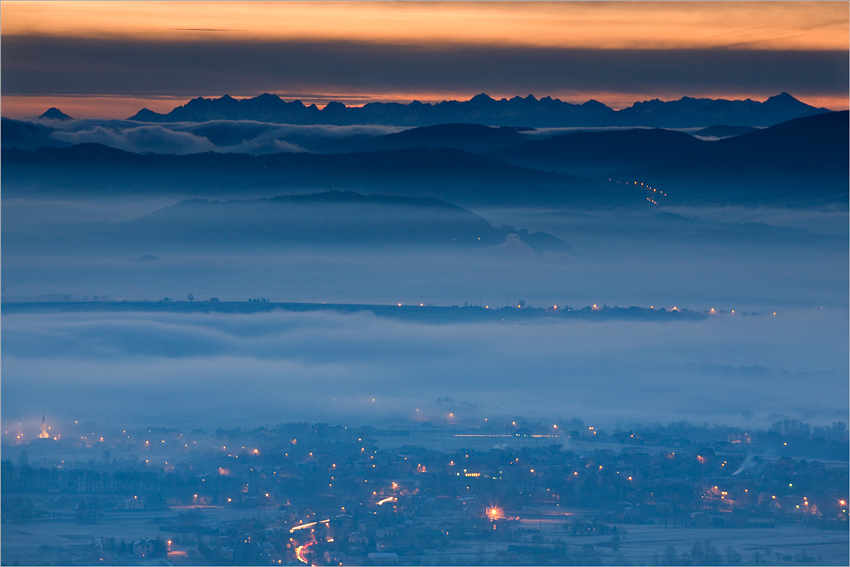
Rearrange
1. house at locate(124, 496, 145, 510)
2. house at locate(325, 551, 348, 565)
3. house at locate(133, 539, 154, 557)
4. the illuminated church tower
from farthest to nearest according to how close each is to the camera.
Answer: the illuminated church tower, house at locate(124, 496, 145, 510), house at locate(133, 539, 154, 557), house at locate(325, 551, 348, 565)

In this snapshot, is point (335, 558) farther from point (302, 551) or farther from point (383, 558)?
point (383, 558)

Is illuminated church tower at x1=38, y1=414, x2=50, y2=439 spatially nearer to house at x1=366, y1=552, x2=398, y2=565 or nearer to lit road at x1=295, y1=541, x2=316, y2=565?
lit road at x1=295, y1=541, x2=316, y2=565

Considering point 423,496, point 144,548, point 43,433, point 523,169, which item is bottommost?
point 144,548

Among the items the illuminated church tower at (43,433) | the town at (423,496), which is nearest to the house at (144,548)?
the town at (423,496)

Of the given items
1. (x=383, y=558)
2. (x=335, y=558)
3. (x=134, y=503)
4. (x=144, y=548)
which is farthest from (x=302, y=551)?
(x=134, y=503)

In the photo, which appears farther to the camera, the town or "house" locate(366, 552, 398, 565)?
the town

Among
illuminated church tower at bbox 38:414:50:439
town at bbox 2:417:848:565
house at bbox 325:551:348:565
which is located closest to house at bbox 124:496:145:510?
town at bbox 2:417:848:565

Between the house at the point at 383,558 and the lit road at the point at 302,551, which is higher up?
the lit road at the point at 302,551

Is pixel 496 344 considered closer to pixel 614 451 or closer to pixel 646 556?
pixel 614 451

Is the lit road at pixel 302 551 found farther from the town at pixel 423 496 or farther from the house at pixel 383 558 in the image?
the house at pixel 383 558
